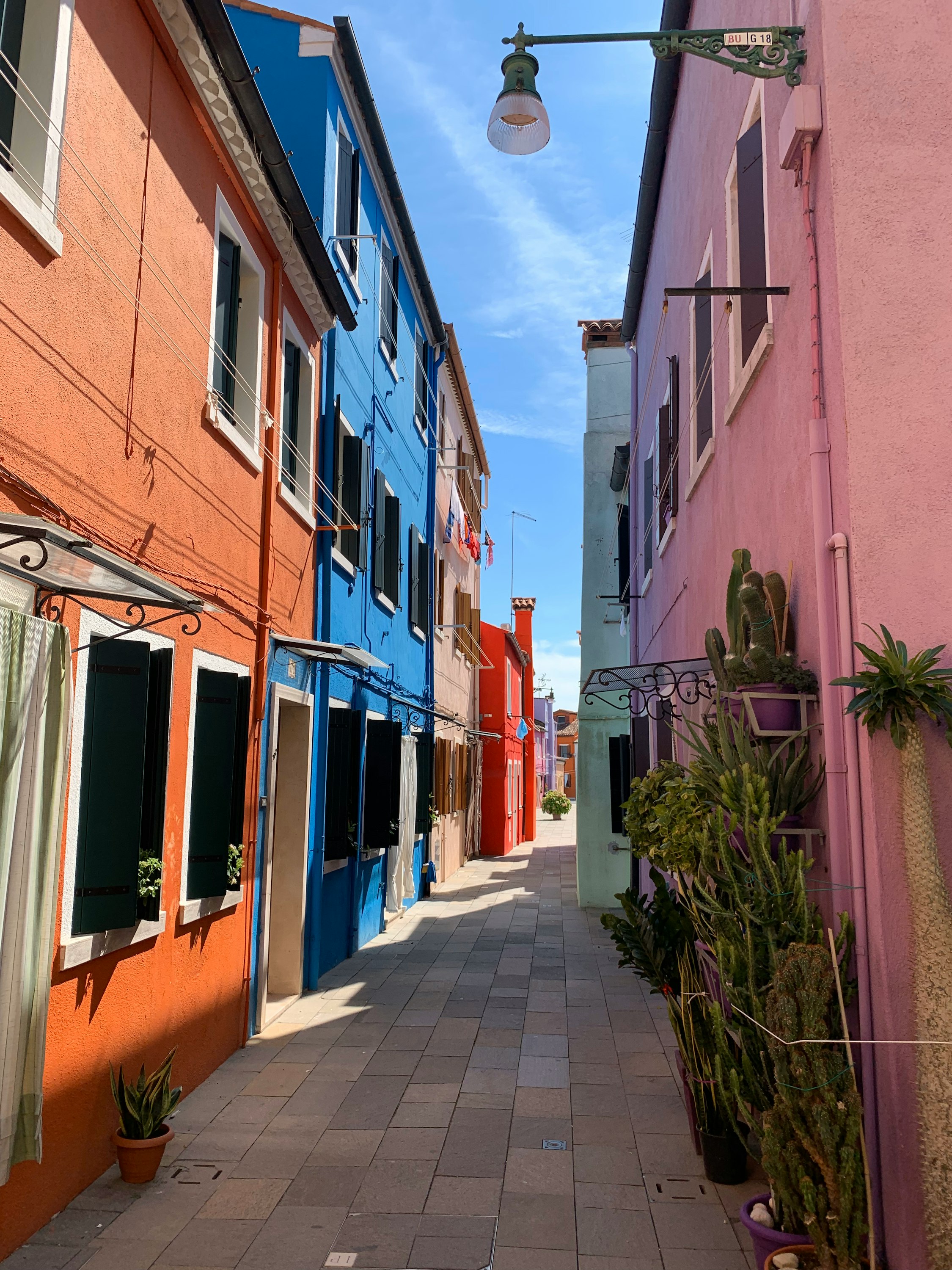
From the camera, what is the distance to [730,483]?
6.61m

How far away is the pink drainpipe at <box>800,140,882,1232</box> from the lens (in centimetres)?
388

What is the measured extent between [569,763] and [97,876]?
7239 cm

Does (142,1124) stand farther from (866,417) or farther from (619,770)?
(619,770)

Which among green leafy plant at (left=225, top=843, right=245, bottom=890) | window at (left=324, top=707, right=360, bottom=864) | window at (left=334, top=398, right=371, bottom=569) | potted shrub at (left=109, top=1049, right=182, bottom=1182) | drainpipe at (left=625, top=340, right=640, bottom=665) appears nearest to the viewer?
potted shrub at (left=109, top=1049, right=182, bottom=1182)

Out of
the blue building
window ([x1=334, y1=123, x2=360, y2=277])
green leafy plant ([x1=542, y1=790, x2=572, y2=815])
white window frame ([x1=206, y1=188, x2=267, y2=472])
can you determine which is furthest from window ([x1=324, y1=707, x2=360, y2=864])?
green leafy plant ([x1=542, y1=790, x2=572, y2=815])

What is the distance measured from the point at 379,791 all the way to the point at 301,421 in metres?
4.41

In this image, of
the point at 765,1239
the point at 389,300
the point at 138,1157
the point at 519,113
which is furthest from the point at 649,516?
the point at 765,1239

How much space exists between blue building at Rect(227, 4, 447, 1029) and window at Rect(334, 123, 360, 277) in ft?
0.08

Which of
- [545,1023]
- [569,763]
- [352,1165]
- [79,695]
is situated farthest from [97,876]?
[569,763]

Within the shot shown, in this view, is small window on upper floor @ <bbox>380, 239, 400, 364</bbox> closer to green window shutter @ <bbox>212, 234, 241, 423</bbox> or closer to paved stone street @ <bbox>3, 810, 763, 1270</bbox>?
green window shutter @ <bbox>212, 234, 241, 423</bbox>

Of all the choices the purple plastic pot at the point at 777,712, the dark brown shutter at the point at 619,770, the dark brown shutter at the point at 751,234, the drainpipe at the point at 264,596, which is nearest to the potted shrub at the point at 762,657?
the purple plastic pot at the point at 777,712

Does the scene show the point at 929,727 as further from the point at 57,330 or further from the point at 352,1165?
the point at 57,330

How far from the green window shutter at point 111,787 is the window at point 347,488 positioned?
4787 millimetres

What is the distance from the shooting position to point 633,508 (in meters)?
14.1
